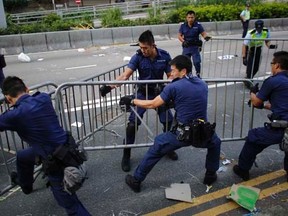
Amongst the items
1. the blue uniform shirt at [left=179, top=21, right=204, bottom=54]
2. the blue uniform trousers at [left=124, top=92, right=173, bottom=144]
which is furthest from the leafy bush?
the blue uniform trousers at [left=124, top=92, right=173, bottom=144]

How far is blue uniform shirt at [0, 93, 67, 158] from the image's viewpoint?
3002 millimetres

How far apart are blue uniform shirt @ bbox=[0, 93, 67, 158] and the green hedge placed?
10.6 meters

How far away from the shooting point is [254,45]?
7.57m

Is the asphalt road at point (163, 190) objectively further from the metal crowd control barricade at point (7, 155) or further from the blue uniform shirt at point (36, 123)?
the blue uniform shirt at point (36, 123)

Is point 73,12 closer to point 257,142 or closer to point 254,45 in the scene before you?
point 254,45

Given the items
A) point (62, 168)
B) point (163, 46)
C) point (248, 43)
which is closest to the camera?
point (62, 168)

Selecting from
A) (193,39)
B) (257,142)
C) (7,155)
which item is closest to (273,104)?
(257,142)

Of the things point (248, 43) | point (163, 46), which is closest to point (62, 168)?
point (248, 43)

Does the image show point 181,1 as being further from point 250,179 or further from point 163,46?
point 250,179

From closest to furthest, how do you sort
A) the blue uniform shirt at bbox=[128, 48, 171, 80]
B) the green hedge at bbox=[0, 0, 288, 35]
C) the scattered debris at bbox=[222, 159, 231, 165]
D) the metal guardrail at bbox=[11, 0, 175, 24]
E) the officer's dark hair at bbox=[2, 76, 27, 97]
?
the officer's dark hair at bbox=[2, 76, 27, 97], the scattered debris at bbox=[222, 159, 231, 165], the blue uniform shirt at bbox=[128, 48, 171, 80], the green hedge at bbox=[0, 0, 288, 35], the metal guardrail at bbox=[11, 0, 175, 24]

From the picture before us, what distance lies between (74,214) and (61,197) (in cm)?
20

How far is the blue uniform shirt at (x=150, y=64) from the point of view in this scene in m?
4.73

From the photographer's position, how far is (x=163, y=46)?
13.0m

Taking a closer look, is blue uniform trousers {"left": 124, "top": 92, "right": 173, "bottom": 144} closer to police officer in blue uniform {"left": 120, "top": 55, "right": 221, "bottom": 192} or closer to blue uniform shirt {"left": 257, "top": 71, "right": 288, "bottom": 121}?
police officer in blue uniform {"left": 120, "top": 55, "right": 221, "bottom": 192}
